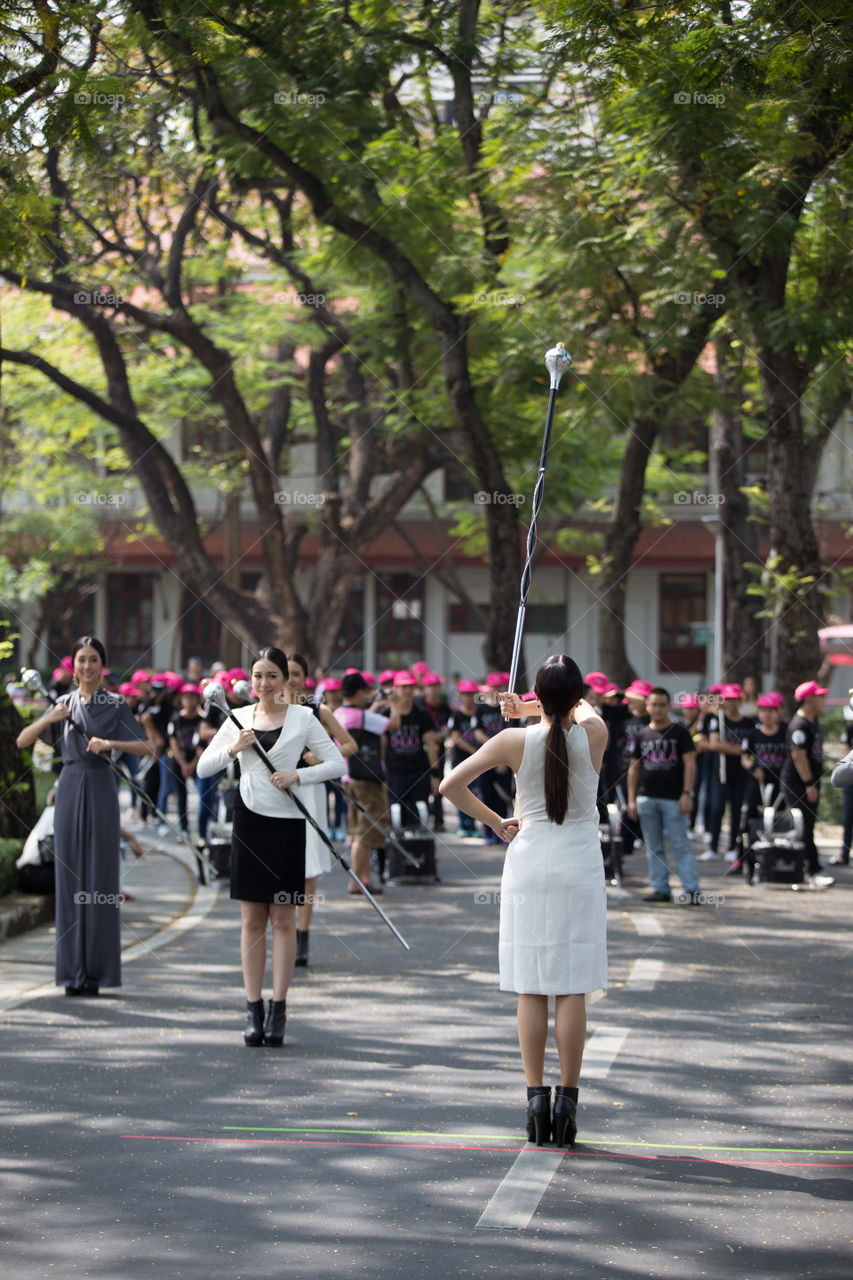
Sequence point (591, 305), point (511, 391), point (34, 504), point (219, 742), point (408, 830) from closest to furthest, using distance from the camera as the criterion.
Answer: point (219, 742), point (408, 830), point (591, 305), point (511, 391), point (34, 504)

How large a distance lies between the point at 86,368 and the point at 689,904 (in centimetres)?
1892

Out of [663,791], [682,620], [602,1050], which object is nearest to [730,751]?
[663,791]

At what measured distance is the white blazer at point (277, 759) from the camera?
6.83 metres

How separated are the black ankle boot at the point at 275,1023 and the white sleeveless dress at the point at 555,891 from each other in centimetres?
184

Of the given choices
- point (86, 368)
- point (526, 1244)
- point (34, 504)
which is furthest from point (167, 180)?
point (34, 504)

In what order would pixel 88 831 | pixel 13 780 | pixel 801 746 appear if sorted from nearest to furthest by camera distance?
pixel 88 831, pixel 13 780, pixel 801 746

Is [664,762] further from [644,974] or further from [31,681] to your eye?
[31,681]

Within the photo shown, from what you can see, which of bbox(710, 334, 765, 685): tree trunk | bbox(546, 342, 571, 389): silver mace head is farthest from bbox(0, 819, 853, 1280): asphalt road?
bbox(710, 334, 765, 685): tree trunk

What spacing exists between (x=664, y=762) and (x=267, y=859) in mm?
5590

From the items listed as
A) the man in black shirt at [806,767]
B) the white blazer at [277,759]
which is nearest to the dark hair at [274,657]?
the white blazer at [277,759]

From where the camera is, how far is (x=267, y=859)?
6750mm

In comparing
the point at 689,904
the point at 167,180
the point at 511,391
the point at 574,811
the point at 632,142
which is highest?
the point at 167,180

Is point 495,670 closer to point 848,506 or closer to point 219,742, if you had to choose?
point 219,742

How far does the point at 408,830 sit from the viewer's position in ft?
43.8
